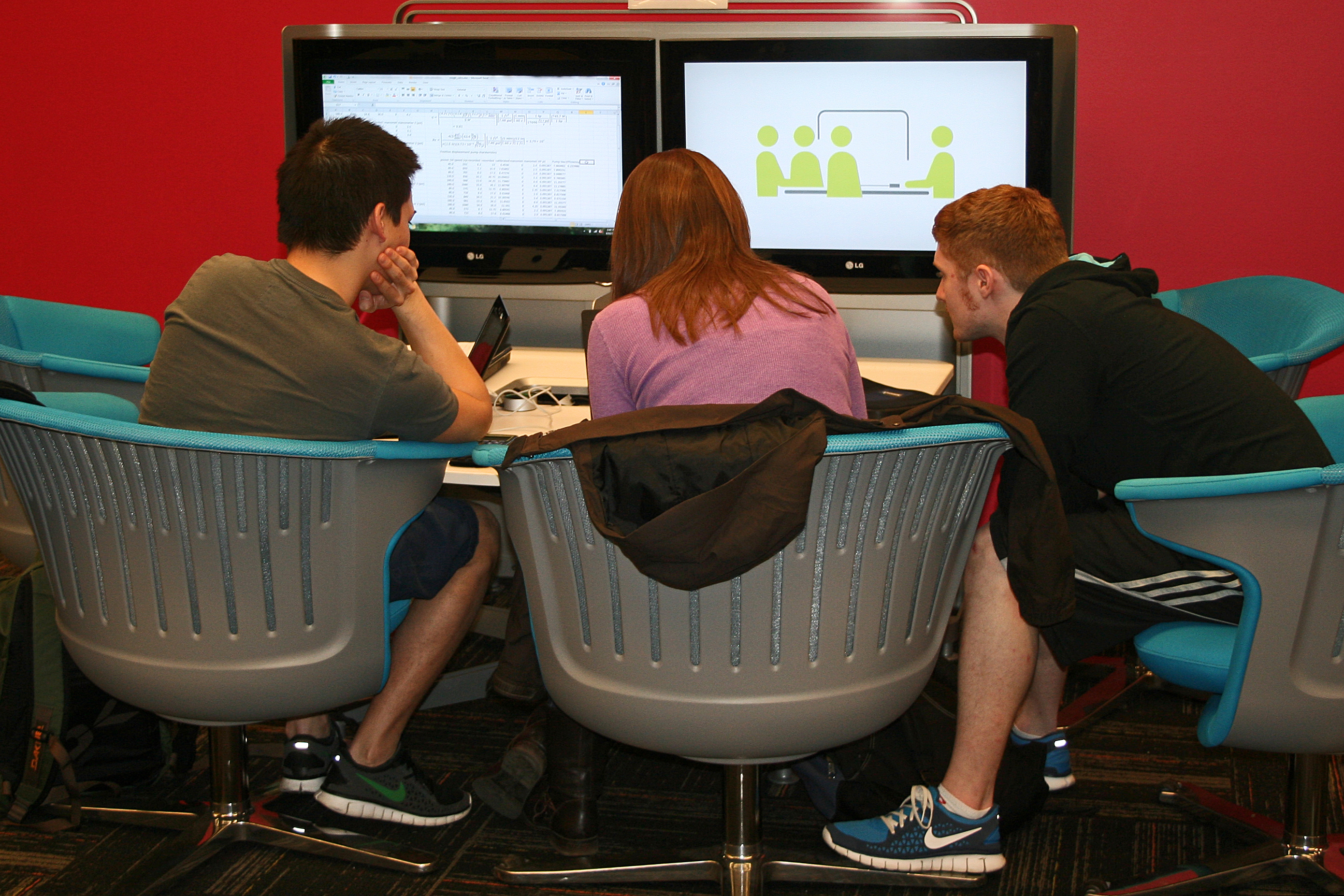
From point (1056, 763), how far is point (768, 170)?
1.36 meters

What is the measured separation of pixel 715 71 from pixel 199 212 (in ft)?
5.61

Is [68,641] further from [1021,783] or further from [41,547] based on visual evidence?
[1021,783]

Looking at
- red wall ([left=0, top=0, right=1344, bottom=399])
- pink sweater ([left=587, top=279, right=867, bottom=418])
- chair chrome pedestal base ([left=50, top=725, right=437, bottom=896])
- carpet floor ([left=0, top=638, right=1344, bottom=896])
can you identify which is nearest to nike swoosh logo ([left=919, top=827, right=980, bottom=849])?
carpet floor ([left=0, top=638, right=1344, bottom=896])

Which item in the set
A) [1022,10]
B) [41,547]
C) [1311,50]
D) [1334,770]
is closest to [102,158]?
[41,547]

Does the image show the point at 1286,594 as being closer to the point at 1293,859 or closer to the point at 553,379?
the point at 1293,859

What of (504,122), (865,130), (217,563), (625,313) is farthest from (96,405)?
(865,130)

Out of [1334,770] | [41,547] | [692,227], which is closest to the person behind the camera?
[41,547]

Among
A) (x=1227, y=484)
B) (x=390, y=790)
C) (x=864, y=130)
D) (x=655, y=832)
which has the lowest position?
(x=655, y=832)

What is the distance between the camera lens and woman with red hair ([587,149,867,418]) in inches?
62.0

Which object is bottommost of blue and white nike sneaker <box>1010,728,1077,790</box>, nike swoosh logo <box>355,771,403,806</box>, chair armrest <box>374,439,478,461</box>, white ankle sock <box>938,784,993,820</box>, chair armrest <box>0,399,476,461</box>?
blue and white nike sneaker <box>1010,728,1077,790</box>

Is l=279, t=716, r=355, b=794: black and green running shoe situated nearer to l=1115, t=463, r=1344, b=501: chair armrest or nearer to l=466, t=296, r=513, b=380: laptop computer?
l=466, t=296, r=513, b=380: laptop computer

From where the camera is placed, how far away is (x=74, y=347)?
2.50m

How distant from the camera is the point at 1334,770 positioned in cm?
210

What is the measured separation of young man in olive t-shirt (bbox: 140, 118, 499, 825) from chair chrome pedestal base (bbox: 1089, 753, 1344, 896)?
107 centimetres
